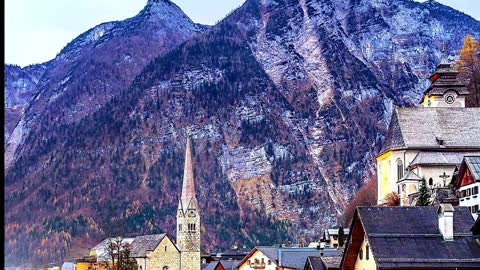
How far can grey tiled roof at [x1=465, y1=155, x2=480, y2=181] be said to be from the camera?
140 feet

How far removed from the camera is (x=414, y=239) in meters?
31.4

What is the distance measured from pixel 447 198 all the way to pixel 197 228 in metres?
80.6

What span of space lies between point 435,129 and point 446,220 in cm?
3542

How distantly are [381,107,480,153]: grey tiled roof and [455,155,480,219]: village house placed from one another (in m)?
17.9

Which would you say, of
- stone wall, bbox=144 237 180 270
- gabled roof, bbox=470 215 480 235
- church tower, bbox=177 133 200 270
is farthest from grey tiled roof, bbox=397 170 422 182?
church tower, bbox=177 133 200 270

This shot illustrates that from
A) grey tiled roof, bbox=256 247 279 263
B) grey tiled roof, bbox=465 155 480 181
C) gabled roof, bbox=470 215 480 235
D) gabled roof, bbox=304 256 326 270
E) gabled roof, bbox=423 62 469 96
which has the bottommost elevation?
gabled roof, bbox=304 256 326 270

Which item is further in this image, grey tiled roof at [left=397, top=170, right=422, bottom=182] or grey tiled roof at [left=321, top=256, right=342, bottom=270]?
grey tiled roof at [left=397, top=170, right=422, bottom=182]

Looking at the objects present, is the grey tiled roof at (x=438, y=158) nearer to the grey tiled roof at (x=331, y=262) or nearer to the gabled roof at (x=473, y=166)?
the gabled roof at (x=473, y=166)

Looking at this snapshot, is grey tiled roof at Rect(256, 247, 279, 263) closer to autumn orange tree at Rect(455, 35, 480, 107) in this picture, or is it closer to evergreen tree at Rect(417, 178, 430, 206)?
autumn orange tree at Rect(455, 35, 480, 107)

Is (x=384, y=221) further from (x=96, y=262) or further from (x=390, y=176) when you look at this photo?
(x=96, y=262)

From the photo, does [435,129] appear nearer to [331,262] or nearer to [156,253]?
[331,262]

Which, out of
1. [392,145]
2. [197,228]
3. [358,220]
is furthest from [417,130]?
[197,228]

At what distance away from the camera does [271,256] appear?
7981 centimetres

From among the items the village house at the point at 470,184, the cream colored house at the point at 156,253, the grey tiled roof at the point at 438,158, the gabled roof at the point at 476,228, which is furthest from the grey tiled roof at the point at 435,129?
the cream colored house at the point at 156,253
